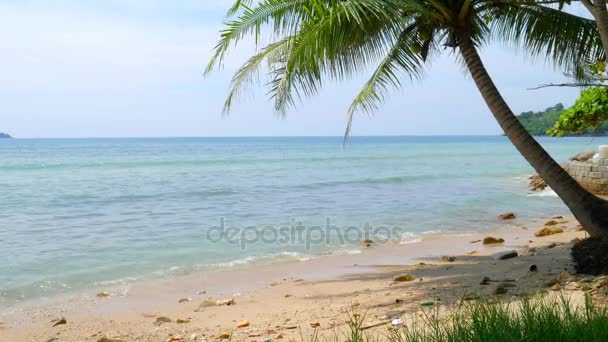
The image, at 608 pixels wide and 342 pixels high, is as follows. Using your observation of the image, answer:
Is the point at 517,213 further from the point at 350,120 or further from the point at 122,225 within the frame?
the point at 122,225

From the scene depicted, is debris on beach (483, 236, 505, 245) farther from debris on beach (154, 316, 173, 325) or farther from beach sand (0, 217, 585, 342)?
debris on beach (154, 316, 173, 325)

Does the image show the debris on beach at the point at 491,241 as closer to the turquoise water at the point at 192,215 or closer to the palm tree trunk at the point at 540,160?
the turquoise water at the point at 192,215

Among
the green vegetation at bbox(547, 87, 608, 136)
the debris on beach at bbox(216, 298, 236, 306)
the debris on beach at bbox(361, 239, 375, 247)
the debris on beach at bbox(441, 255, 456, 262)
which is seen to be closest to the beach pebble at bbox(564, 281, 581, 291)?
the green vegetation at bbox(547, 87, 608, 136)

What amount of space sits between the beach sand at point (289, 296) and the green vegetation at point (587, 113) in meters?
1.69

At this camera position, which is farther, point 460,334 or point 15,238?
point 15,238

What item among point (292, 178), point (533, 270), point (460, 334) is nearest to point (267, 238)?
point (533, 270)

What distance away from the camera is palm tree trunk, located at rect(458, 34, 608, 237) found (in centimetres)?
622

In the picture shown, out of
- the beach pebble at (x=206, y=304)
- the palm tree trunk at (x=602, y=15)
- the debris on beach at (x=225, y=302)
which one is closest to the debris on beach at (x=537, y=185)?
the palm tree trunk at (x=602, y=15)

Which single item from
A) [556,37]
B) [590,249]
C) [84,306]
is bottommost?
[84,306]

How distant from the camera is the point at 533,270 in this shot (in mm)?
7066

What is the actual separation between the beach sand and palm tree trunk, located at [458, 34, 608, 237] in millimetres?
826

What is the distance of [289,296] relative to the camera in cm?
768

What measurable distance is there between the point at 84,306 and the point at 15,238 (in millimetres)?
5868

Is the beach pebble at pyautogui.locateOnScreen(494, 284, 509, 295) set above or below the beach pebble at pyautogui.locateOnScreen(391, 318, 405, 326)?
above
